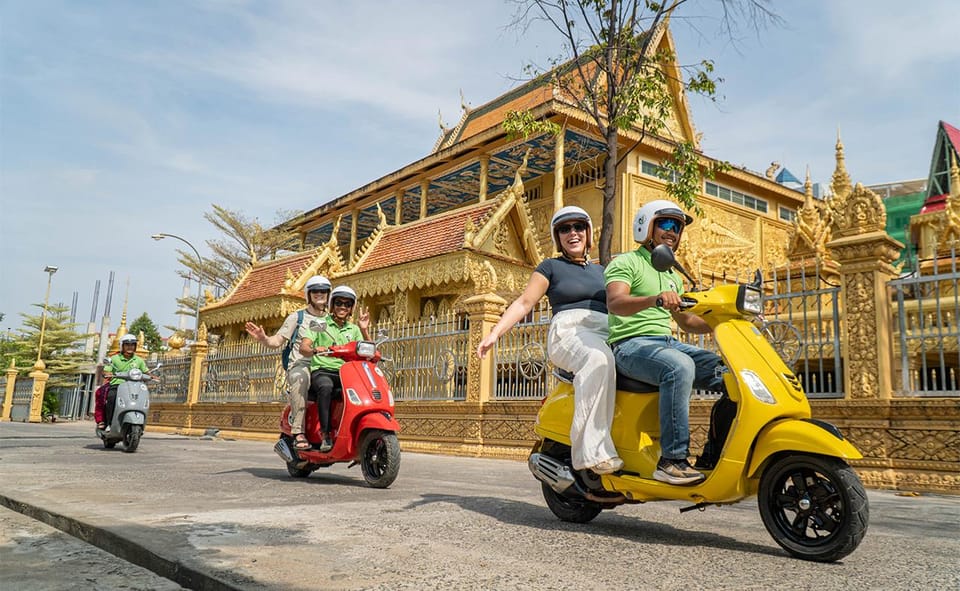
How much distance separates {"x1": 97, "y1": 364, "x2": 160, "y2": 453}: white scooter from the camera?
29.6 feet

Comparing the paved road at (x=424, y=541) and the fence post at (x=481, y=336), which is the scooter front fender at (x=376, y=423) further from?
the fence post at (x=481, y=336)

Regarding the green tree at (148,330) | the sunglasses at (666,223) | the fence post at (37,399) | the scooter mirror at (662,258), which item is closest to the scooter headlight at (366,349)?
the sunglasses at (666,223)

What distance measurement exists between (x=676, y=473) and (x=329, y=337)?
3981mm

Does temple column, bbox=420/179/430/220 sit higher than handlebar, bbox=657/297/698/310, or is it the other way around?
→ temple column, bbox=420/179/430/220

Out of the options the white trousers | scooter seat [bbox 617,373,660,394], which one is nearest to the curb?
the white trousers

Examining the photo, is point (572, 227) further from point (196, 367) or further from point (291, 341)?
point (196, 367)

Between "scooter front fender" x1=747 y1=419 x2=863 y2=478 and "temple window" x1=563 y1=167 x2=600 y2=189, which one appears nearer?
"scooter front fender" x1=747 y1=419 x2=863 y2=478

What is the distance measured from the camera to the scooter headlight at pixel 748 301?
3104 mm

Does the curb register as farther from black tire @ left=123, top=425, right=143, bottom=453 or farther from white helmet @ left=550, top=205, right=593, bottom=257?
black tire @ left=123, top=425, right=143, bottom=453

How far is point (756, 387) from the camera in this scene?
2926 millimetres

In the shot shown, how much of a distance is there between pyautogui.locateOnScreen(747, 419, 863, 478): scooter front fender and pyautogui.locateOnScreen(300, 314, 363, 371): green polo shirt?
4085mm

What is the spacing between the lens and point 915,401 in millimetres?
6098

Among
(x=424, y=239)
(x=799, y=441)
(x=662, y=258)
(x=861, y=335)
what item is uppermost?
(x=424, y=239)

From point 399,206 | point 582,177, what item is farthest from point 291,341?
point 399,206
